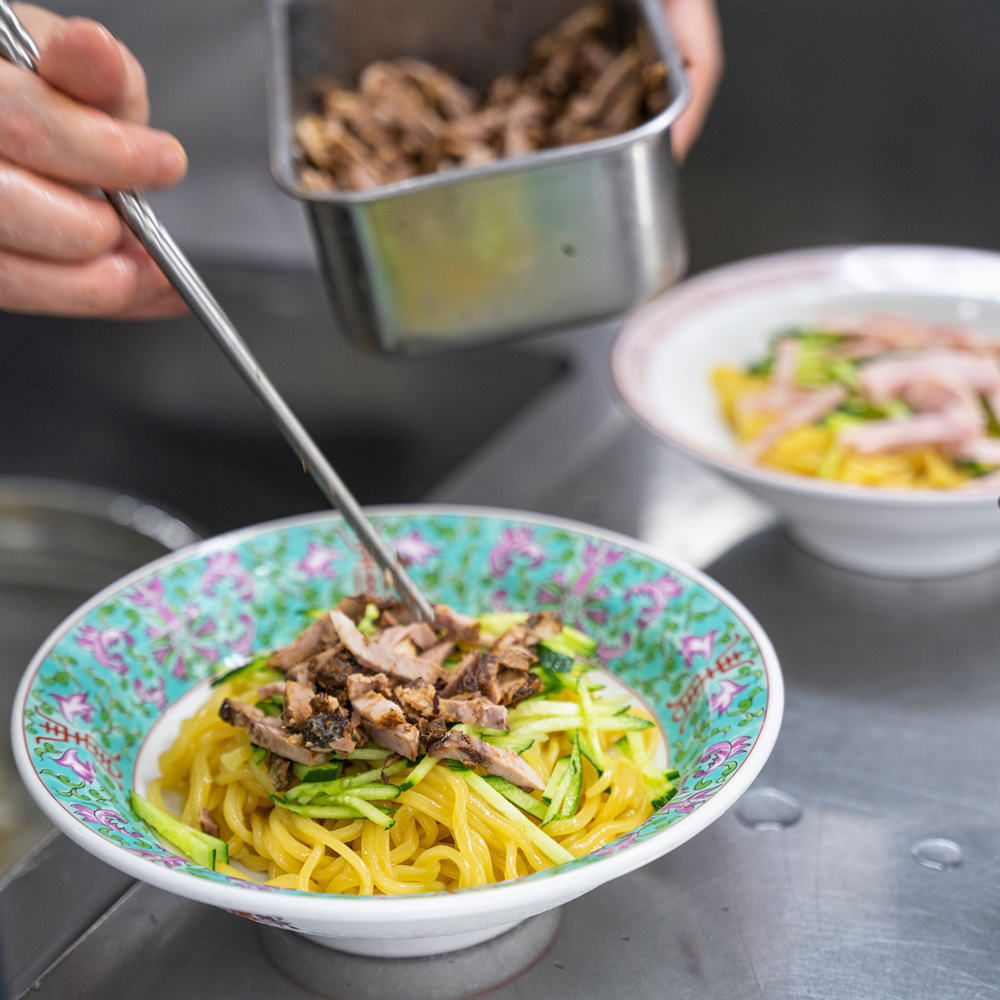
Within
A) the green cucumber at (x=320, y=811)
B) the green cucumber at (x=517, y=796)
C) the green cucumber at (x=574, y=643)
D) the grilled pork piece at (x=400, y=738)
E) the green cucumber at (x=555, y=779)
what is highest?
the grilled pork piece at (x=400, y=738)

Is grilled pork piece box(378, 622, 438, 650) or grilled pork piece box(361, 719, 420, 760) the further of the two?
grilled pork piece box(378, 622, 438, 650)

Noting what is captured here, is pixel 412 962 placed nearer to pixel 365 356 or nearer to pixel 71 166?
pixel 71 166

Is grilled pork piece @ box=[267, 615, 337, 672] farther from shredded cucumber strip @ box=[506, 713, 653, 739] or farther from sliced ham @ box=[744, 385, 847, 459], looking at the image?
sliced ham @ box=[744, 385, 847, 459]

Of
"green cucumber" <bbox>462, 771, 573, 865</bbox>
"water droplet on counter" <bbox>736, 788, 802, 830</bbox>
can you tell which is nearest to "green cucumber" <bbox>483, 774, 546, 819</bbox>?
"green cucumber" <bbox>462, 771, 573, 865</bbox>

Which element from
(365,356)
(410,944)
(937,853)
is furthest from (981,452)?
(365,356)

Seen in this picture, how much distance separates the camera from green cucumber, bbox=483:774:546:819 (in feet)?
2.43

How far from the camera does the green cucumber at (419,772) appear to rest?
2.37ft

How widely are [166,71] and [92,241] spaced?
1.82m

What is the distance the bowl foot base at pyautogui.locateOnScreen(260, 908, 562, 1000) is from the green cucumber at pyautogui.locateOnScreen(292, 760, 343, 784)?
4.2 inches

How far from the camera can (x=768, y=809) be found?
0.88 meters

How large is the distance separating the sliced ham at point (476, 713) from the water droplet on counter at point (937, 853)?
358mm

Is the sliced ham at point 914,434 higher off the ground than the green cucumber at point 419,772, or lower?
lower

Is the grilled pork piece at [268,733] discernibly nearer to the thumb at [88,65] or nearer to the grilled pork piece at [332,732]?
the grilled pork piece at [332,732]

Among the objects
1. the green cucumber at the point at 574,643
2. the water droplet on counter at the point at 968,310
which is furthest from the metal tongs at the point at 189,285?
the water droplet on counter at the point at 968,310
